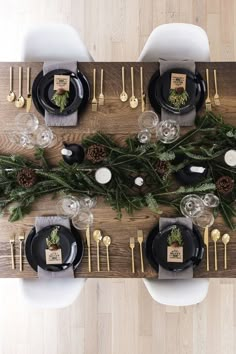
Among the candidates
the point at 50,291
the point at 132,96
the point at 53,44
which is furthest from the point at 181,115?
the point at 50,291

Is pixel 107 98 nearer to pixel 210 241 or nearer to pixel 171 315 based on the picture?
pixel 210 241

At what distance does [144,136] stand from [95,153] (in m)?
0.23

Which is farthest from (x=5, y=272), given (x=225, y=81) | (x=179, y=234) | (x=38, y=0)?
(x=38, y=0)

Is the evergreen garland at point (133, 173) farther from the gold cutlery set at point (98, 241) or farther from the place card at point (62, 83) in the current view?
the place card at point (62, 83)

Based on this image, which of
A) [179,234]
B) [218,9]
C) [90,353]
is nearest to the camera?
[179,234]

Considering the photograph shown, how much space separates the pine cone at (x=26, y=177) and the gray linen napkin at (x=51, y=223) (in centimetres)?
16

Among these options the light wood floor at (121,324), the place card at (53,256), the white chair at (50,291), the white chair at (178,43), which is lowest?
the light wood floor at (121,324)

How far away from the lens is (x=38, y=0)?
8.55ft

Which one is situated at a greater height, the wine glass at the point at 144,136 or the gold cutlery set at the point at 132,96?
the gold cutlery set at the point at 132,96

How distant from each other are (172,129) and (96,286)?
45.8 inches

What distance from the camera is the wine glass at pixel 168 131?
167 cm

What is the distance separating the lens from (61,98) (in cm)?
169

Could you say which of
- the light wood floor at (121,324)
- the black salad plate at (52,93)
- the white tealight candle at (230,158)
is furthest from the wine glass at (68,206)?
the light wood floor at (121,324)

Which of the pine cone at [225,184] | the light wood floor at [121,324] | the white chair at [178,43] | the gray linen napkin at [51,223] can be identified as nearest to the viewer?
the pine cone at [225,184]
